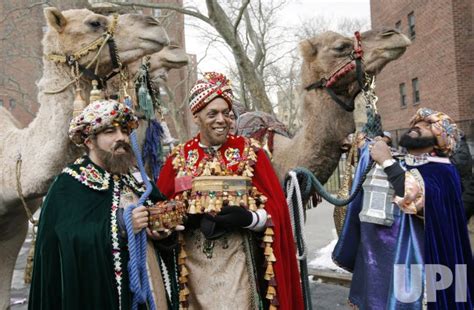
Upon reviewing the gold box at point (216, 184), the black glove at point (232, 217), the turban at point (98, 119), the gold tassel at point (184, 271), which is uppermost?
the turban at point (98, 119)

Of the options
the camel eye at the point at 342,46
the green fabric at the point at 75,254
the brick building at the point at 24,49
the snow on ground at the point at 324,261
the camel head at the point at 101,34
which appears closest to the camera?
the green fabric at the point at 75,254

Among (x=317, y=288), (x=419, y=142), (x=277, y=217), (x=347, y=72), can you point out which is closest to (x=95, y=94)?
(x=277, y=217)

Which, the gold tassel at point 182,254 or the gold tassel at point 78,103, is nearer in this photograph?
the gold tassel at point 182,254

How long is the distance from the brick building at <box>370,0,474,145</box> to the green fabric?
40.6 feet

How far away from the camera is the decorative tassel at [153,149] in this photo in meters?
5.05

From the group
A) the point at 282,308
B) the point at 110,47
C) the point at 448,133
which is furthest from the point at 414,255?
the point at 110,47

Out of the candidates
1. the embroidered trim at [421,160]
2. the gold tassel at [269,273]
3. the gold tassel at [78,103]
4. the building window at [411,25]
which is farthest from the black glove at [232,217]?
the building window at [411,25]

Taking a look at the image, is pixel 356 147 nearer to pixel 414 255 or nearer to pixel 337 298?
pixel 414 255

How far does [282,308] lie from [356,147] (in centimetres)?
201

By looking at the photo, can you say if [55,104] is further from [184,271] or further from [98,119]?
[184,271]

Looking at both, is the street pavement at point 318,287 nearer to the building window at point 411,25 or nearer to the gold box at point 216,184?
the gold box at point 216,184

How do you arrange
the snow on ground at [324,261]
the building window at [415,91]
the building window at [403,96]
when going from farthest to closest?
1. the building window at [403,96]
2. the building window at [415,91]
3. the snow on ground at [324,261]

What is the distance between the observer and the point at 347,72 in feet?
13.9

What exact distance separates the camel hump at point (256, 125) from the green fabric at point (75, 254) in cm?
223
